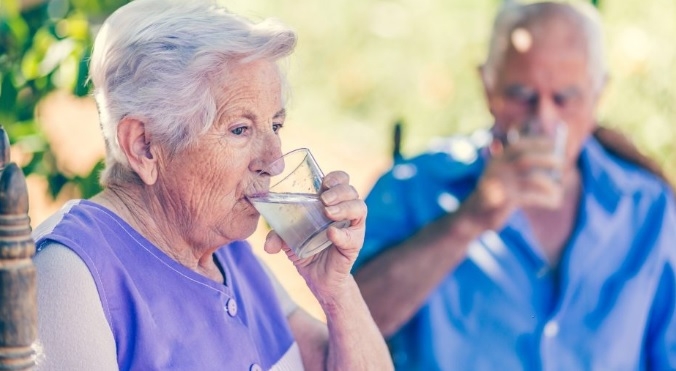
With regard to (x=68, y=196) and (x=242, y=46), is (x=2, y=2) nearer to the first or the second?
(x=68, y=196)

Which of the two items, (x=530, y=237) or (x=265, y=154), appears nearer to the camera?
(x=265, y=154)

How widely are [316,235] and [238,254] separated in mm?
496

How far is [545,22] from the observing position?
3.78 metres

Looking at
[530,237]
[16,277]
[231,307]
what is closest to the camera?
[16,277]

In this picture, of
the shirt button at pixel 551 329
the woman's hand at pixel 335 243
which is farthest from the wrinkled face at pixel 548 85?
the woman's hand at pixel 335 243

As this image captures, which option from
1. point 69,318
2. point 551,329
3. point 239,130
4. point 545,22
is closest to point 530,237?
point 551,329

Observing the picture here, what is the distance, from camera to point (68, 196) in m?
3.51

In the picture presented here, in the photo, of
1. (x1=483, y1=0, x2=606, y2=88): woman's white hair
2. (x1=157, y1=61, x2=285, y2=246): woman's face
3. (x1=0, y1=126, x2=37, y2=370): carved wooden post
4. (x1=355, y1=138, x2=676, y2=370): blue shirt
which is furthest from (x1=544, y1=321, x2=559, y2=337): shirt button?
(x1=0, y1=126, x2=37, y2=370): carved wooden post

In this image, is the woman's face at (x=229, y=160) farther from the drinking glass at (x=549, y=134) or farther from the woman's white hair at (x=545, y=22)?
the woman's white hair at (x=545, y=22)

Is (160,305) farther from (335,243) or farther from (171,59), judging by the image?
(171,59)

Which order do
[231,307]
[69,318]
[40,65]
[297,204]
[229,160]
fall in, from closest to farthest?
[69,318] → [297,204] → [229,160] → [231,307] → [40,65]

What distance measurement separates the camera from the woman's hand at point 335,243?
2.12 meters

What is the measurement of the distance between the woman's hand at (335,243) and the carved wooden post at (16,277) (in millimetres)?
596

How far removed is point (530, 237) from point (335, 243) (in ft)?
5.41
